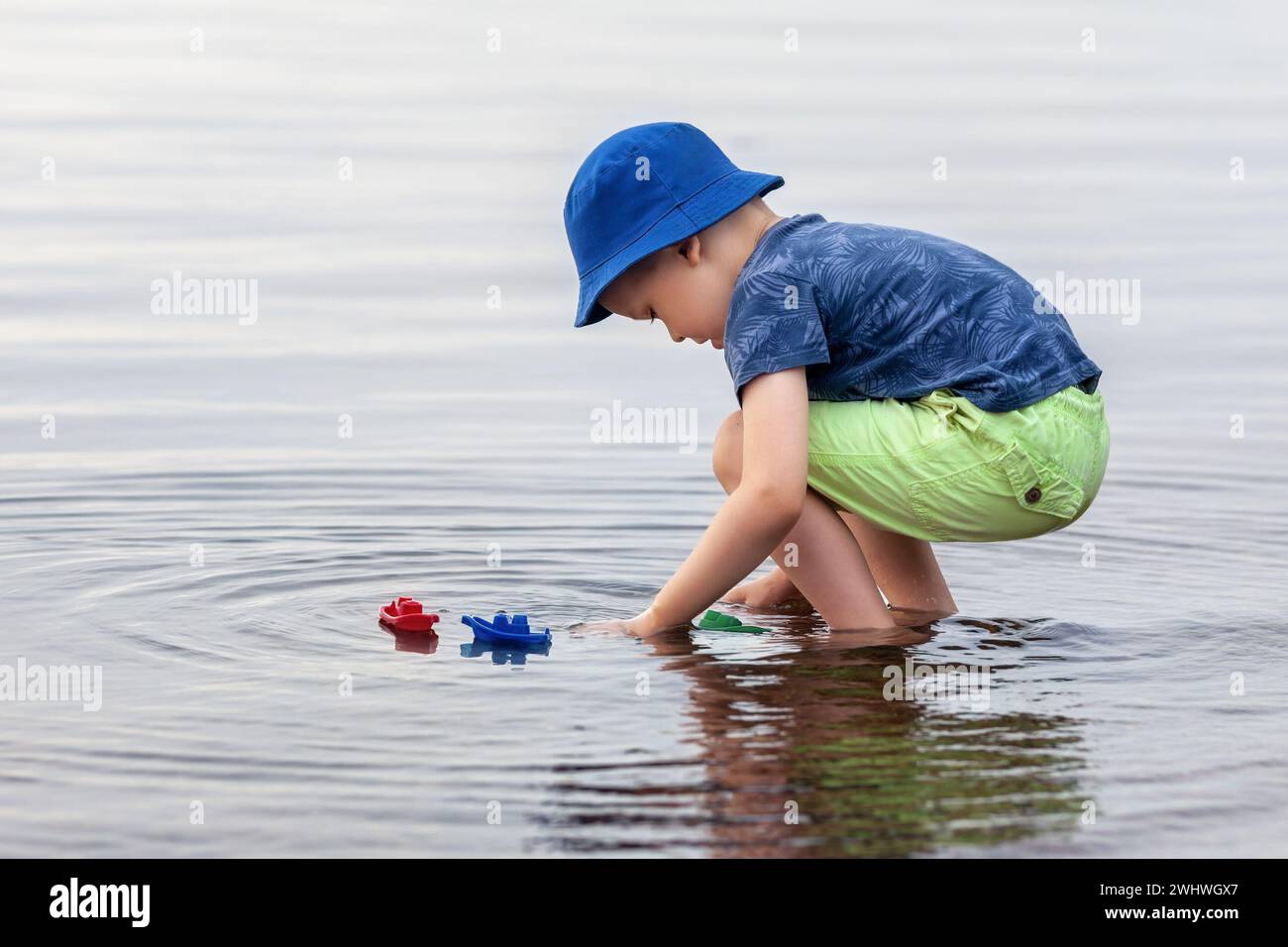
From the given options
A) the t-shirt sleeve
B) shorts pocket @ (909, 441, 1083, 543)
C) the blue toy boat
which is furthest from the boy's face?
the blue toy boat

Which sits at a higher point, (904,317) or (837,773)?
(904,317)

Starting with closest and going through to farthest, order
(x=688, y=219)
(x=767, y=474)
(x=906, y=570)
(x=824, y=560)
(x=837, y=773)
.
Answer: (x=837, y=773)
(x=767, y=474)
(x=688, y=219)
(x=824, y=560)
(x=906, y=570)

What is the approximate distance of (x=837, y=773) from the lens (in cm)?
293

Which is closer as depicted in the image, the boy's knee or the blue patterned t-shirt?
the blue patterned t-shirt

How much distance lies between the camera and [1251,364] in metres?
8.17

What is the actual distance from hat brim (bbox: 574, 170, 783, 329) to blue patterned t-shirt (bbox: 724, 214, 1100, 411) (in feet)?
0.36

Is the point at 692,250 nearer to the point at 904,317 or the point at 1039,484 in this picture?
the point at 904,317

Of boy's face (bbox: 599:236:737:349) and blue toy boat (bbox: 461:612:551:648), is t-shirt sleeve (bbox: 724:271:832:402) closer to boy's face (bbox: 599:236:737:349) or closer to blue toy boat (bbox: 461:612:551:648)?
boy's face (bbox: 599:236:737:349)

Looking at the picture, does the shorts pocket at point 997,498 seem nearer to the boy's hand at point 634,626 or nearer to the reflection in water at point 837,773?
the reflection in water at point 837,773

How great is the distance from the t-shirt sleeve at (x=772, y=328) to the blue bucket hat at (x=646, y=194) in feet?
0.62

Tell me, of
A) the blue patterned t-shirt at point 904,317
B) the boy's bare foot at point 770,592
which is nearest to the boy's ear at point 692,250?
the blue patterned t-shirt at point 904,317

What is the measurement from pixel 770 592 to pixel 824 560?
0.59m

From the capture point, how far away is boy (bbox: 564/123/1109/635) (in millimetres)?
3686

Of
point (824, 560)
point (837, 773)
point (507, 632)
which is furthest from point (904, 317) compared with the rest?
point (837, 773)
